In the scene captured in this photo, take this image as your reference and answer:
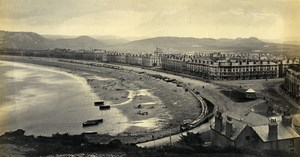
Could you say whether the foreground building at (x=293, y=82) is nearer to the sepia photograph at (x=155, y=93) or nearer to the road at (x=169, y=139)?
the sepia photograph at (x=155, y=93)

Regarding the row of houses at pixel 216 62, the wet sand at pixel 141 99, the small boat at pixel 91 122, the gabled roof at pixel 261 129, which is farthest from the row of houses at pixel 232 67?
the small boat at pixel 91 122

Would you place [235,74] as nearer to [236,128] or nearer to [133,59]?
[236,128]

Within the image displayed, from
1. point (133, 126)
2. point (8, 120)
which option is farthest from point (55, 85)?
point (133, 126)

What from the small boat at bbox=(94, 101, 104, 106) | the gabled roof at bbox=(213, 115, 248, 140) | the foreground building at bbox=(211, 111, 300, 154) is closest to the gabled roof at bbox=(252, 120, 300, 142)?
the foreground building at bbox=(211, 111, 300, 154)

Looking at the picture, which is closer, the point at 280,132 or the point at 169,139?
the point at 280,132

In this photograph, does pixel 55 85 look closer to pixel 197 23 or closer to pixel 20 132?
pixel 20 132

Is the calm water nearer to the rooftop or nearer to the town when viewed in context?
the town

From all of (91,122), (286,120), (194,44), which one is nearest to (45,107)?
(91,122)
